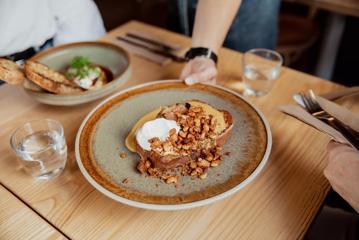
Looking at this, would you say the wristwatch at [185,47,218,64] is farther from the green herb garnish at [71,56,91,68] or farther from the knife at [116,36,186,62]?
the green herb garnish at [71,56,91,68]

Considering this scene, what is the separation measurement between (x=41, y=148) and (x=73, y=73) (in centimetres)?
36

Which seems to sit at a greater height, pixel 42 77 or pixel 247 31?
pixel 42 77

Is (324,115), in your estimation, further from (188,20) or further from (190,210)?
(188,20)

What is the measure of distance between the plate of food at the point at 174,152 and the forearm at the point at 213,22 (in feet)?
1.12

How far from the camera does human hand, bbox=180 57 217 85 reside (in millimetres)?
1062

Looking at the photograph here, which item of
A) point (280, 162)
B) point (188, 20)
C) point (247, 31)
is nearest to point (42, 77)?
point (280, 162)

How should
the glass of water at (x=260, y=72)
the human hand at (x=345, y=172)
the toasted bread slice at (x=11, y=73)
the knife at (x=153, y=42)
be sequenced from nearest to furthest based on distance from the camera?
the human hand at (x=345, y=172) → the toasted bread slice at (x=11, y=73) → the glass of water at (x=260, y=72) → the knife at (x=153, y=42)

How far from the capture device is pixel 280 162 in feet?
2.91

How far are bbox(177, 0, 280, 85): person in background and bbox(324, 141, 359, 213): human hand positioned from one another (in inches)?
18.4

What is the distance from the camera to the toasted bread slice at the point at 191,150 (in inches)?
30.7

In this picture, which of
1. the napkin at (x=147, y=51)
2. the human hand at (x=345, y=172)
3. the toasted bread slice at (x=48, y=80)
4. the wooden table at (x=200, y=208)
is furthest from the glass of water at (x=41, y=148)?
the human hand at (x=345, y=172)

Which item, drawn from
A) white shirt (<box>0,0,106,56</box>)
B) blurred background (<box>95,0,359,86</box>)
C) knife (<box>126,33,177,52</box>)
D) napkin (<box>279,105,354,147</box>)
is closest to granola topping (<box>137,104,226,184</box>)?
napkin (<box>279,105,354,147</box>)

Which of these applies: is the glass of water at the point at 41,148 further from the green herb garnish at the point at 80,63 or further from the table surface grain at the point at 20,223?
the green herb garnish at the point at 80,63

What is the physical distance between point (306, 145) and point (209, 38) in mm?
519
